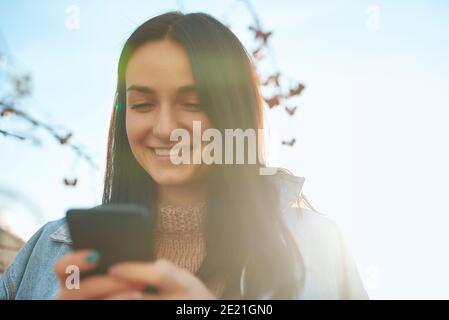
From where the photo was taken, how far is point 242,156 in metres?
1.49

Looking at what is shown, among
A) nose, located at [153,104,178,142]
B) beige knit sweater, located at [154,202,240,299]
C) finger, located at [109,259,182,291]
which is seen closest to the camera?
finger, located at [109,259,182,291]

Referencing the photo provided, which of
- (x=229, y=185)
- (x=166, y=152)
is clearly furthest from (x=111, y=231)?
(x=229, y=185)

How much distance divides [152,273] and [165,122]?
51 cm

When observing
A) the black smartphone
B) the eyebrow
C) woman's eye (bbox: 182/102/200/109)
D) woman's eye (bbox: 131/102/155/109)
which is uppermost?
the eyebrow

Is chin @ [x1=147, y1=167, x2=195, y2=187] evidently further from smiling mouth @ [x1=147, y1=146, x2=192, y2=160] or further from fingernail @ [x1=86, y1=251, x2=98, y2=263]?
fingernail @ [x1=86, y1=251, x2=98, y2=263]

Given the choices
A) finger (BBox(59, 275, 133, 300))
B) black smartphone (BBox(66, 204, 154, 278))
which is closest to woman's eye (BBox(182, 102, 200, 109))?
black smartphone (BBox(66, 204, 154, 278))

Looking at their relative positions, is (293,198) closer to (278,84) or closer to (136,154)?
(278,84)

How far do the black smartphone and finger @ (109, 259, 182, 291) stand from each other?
0.11 feet

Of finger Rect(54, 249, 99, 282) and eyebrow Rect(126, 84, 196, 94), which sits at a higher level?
eyebrow Rect(126, 84, 196, 94)

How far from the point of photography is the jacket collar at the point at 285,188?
1485 millimetres

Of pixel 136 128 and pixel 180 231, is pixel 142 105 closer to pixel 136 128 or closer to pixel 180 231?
pixel 136 128

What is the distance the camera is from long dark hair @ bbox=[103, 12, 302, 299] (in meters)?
1.36
